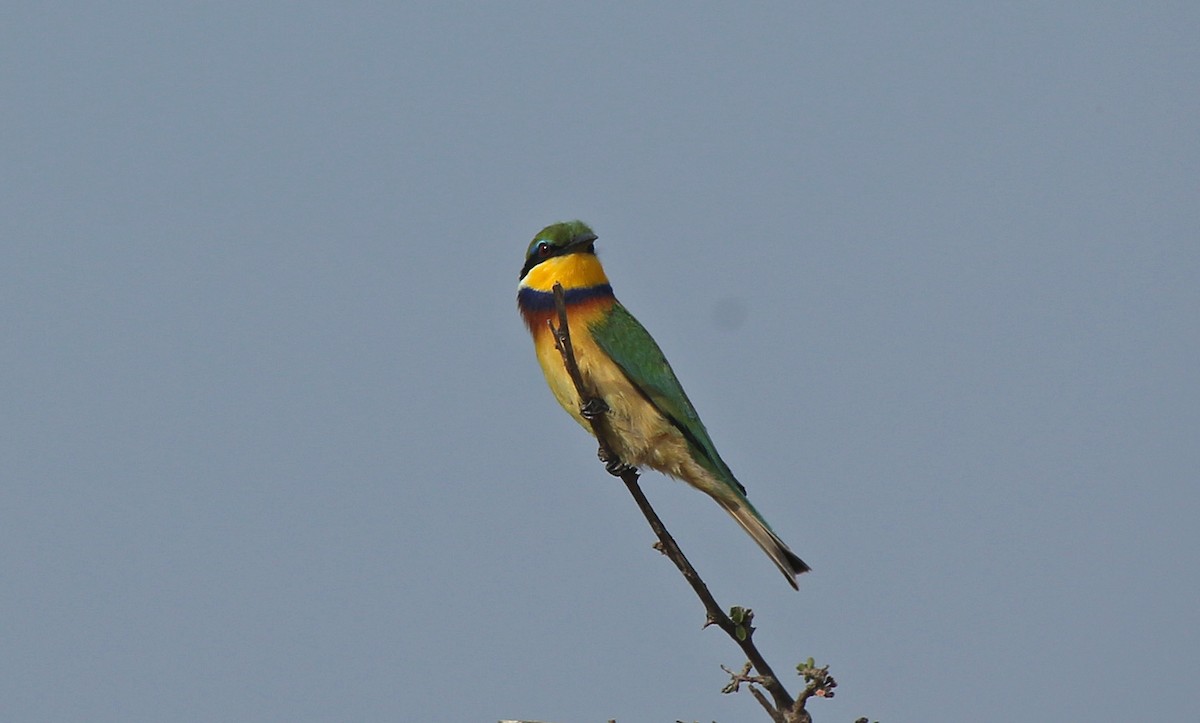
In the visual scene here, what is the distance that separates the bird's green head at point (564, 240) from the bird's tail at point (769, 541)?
152 centimetres

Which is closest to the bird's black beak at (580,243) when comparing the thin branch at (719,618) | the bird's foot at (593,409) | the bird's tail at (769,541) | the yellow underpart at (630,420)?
the yellow underpart at (630,420)

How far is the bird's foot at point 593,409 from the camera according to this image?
515cm

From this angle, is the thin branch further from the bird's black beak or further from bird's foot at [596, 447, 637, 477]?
the bird's black beak

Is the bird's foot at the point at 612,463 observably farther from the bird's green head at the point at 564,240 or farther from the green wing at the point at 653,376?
the bird's green head at the point at 564,240

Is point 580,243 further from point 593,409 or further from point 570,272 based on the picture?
point 593,409

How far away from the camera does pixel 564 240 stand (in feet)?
23.1

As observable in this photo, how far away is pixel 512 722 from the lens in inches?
132

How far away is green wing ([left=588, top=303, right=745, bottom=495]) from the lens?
21.8ft

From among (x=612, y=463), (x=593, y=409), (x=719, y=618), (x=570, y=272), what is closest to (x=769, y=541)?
(x=612, y=463)

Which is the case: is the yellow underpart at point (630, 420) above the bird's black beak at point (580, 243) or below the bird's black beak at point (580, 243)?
below

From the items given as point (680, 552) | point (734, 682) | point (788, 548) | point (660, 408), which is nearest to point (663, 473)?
point (660, 408)

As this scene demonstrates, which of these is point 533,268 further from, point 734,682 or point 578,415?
point 734,682

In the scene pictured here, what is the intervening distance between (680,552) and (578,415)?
2355mm

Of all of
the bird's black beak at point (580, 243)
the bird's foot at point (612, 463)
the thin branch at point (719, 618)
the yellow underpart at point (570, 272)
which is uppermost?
the bird's black beak at point (580, 243)
